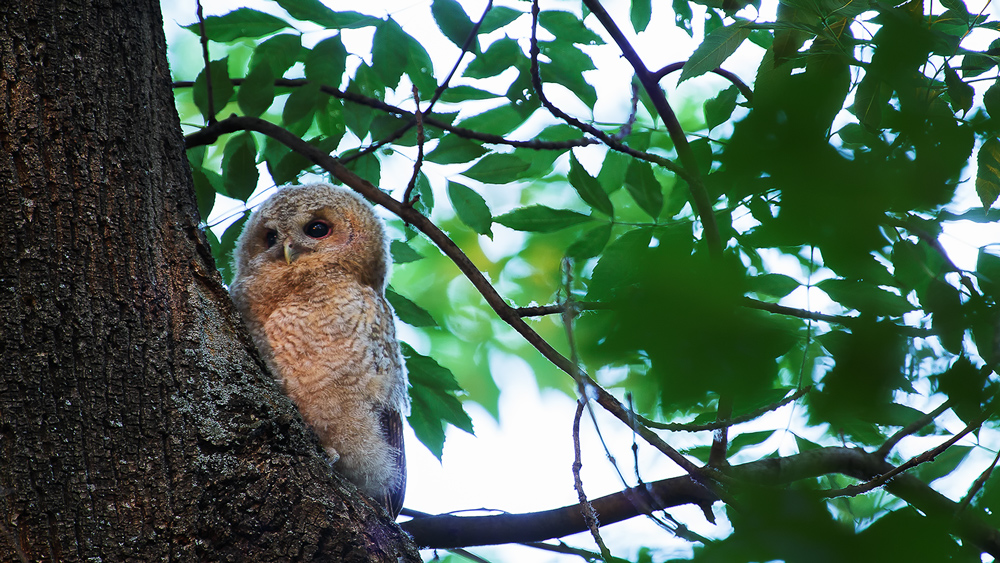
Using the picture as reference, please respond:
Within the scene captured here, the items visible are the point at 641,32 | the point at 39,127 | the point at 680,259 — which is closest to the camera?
the point at 680,259

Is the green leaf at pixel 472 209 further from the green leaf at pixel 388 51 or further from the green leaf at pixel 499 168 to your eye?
the green leaf at pixel 388 51

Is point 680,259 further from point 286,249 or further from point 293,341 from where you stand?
point 286,249

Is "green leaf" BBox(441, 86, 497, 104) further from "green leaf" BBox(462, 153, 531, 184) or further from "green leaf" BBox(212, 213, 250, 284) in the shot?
"green leaf" BBox(212, 213, 250, 284)

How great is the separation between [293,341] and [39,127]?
924 millimetres

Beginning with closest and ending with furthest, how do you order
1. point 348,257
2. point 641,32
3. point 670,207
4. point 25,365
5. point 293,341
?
1. point 25,365
2. point 670,207
3. point 293,341
4. point 641,32
5. point 348,257

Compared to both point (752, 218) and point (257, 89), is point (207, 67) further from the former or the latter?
point (752, 218)

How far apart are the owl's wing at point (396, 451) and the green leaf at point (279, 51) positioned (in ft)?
3.97

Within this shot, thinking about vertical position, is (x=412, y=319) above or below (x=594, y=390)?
above

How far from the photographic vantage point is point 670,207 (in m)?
1.93

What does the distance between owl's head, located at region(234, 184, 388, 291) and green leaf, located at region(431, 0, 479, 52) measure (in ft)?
2.82

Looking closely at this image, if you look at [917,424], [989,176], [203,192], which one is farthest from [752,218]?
[203,192]

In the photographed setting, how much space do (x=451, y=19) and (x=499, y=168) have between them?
50cm

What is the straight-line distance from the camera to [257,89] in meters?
2.16

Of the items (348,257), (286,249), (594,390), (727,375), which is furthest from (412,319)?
(727,375)
